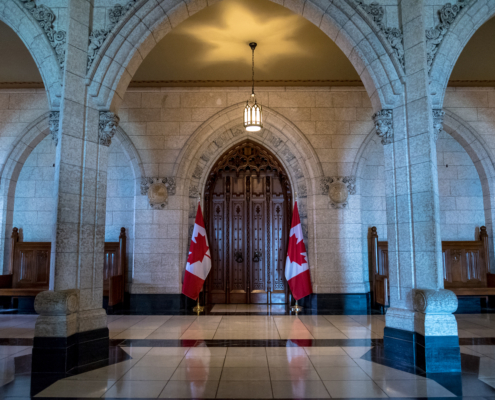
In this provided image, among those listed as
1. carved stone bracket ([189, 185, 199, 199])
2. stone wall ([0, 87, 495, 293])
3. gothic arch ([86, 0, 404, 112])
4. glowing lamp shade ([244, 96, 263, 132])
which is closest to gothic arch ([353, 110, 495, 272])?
stone wall ([0, 87, 495, 293])

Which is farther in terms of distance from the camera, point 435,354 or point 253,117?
point 253,117

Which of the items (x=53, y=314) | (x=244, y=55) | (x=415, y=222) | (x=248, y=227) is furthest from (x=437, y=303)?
(x=244, y=55)

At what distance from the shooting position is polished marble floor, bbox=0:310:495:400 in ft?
10.3

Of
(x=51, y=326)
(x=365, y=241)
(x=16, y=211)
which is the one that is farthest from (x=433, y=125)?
(x=16, y=211)

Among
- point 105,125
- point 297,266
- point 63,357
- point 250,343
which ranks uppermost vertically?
point 105,125

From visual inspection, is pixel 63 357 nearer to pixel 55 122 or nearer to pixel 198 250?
pixel 55 122

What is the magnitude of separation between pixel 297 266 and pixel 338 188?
5.78 ft

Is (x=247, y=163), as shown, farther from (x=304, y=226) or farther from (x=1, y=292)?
(x=1, y=292)

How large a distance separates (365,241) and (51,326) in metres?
5.90

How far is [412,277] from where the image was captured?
408cm

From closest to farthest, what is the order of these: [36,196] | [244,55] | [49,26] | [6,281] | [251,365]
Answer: [251,365] → [49,26] → [244,55] → [6,281] → [36,196]

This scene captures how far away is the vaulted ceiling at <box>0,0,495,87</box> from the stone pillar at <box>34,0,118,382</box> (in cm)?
208

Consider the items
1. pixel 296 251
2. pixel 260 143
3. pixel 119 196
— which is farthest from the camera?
pixel 260 143

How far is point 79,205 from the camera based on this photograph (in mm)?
4117
